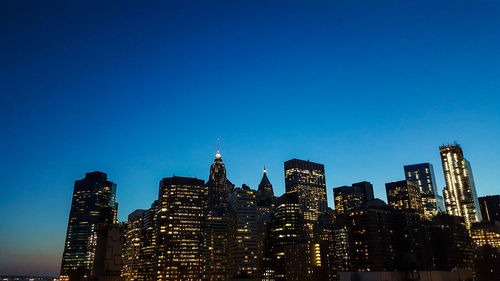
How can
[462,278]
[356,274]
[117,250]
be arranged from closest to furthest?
[117,250] → [356,274] → [462,278]

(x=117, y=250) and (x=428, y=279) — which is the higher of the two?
(x=117, y=250)

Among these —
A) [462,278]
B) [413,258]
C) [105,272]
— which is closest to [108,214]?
[105,272]

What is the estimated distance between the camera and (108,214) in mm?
80562

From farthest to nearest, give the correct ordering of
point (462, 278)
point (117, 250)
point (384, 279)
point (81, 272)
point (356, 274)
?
point (81, 272)
point (462, 278)
point (356, 274)
point (384, 279)
point (117, 250)

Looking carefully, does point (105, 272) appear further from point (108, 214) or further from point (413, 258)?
point (413, 258)

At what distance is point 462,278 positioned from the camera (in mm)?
102438

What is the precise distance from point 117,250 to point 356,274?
52429 millimetres

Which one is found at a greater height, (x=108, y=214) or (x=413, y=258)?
(x=108, y=214)

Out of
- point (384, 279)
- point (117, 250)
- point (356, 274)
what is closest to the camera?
point (117, 250)

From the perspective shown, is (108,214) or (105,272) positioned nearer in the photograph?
(105,272)

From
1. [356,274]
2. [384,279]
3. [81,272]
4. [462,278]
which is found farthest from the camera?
[81,272]

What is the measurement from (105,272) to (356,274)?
174ft

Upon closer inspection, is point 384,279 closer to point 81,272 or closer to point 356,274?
point 356,274

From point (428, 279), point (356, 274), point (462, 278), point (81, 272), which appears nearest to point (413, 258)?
point (428, 279)
